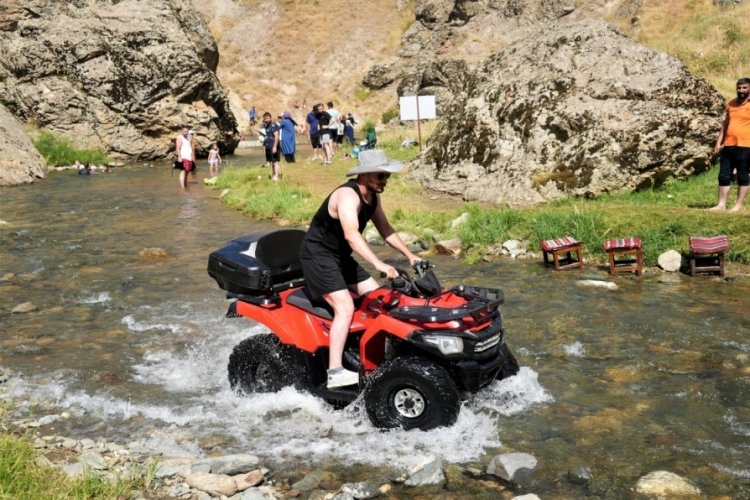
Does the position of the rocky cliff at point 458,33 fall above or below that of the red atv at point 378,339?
above

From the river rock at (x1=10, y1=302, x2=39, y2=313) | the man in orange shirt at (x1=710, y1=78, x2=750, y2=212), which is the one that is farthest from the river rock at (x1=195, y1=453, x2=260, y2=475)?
the man in orange shirt at (x1=710, y1=78, x2=750, y2=212)

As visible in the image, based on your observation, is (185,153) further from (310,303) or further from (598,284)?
(310,303)

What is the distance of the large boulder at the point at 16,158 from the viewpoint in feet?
79.3

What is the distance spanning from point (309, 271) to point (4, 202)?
16.8 metres

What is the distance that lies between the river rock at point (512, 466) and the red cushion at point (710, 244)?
6.16m

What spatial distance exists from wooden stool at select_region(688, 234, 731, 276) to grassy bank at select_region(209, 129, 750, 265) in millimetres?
504

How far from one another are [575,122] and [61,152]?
22.4m

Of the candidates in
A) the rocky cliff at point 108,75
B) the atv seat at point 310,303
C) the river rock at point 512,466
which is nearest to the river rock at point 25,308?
the atv seat at point 310,303

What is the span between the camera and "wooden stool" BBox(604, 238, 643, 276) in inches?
422

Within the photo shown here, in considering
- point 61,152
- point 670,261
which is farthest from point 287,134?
point 670,261

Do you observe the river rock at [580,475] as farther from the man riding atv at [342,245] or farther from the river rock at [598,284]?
the river rock at [598,284]

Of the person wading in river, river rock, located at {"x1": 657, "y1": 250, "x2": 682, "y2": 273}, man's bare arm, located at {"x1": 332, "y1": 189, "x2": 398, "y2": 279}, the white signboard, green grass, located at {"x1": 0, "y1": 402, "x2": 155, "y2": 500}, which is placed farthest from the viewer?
the white signboard

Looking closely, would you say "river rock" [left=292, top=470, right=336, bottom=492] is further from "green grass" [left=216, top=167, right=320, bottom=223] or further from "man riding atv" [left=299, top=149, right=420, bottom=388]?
"green grass" [left=216, top=167, right=320, bottom=223]

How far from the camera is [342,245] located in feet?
20.6
